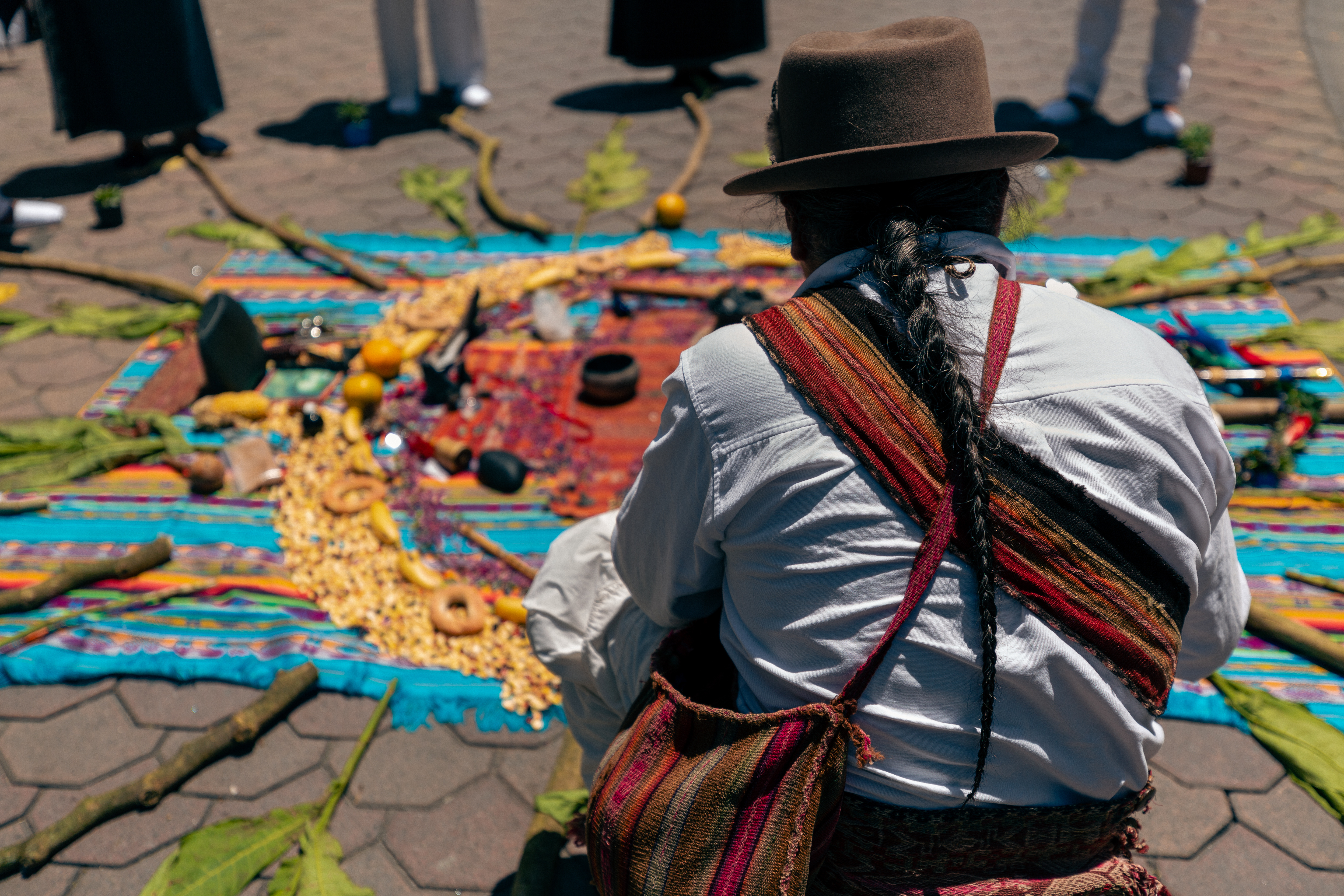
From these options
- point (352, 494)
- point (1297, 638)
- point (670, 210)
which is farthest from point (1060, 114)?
point (352, 494)

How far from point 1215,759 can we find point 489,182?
4.75 meters

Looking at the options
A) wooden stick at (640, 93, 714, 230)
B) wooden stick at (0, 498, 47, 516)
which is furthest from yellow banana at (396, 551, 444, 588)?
wooden stick at (640, 93, 714, 230)

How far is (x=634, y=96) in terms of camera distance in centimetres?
728

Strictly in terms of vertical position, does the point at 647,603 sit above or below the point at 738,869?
above

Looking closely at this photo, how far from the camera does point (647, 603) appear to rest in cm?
175

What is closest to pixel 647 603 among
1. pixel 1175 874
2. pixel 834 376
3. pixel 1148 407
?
pixel 834 376

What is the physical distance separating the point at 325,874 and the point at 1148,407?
2.11 metres

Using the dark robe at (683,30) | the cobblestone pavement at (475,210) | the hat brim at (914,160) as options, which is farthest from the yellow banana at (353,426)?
the dark robe at (683,30)

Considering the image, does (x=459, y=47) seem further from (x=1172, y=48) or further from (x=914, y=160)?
(x=914, y=160)

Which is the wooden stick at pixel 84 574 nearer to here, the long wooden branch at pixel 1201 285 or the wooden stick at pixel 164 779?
the wooden stick at pixel 164 779

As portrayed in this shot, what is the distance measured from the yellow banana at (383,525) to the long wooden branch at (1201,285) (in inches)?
124

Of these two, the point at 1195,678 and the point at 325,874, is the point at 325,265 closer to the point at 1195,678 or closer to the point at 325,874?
the point at 325,874

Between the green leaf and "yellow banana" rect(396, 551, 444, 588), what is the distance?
872mm

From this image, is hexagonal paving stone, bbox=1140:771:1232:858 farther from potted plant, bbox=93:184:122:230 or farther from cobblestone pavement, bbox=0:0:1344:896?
potted plant, bbox=93:184:122:230
